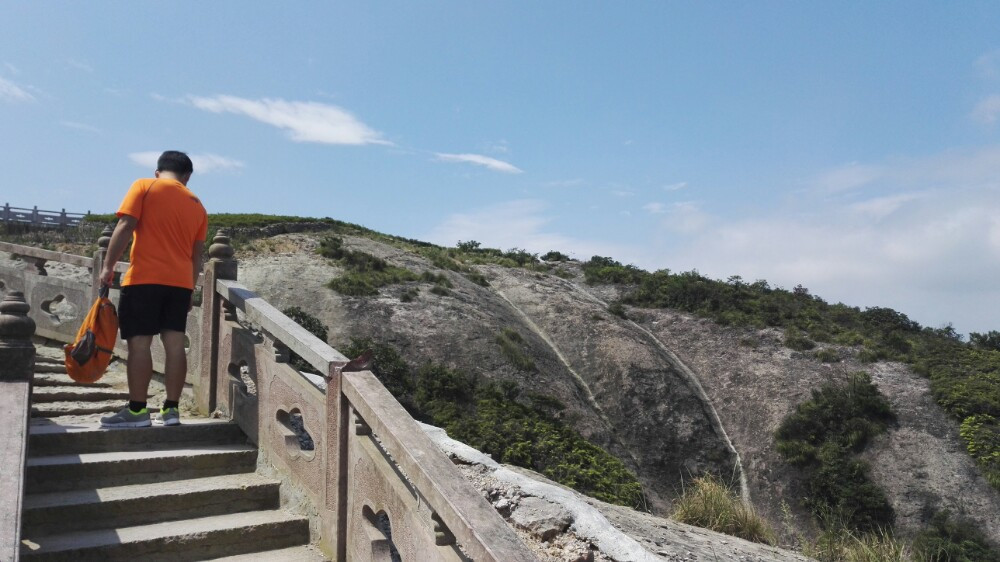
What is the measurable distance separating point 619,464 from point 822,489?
4634 millimetres

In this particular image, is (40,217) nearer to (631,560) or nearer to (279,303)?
(279,303)

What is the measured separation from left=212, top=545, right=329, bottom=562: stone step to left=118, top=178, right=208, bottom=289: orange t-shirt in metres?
2.06

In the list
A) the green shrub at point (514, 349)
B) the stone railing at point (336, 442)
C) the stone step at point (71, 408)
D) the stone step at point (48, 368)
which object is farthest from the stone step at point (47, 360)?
the green shrub at point (514, 349)

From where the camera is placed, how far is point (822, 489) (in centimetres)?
1377

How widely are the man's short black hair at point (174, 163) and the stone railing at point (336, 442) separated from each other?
3.29 feet

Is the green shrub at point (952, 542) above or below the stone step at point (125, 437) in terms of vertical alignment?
below

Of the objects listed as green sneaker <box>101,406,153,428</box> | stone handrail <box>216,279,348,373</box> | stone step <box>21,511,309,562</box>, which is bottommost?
stone step <box>21,511,309,562</box>

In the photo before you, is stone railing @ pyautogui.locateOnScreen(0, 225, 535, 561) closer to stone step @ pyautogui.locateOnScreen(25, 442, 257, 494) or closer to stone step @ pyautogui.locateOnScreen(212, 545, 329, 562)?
stone step @ pyautogui.locateOnScreen(212, 545, 329, 562)

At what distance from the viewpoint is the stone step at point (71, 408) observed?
604 centimetres

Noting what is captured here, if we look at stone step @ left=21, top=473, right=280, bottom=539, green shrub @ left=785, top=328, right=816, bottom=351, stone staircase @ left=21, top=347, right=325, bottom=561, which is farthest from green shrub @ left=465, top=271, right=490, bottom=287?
stone step @ left=21, top=473, right=280, bottom=539

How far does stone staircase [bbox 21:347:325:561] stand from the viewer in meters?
4.20

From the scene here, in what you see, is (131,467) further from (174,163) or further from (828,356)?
(828,356)

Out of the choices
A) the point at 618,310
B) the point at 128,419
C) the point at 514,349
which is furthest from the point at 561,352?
the point at 128,419

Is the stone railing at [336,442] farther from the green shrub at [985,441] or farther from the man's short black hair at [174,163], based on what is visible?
the green shrub at [985,441]
